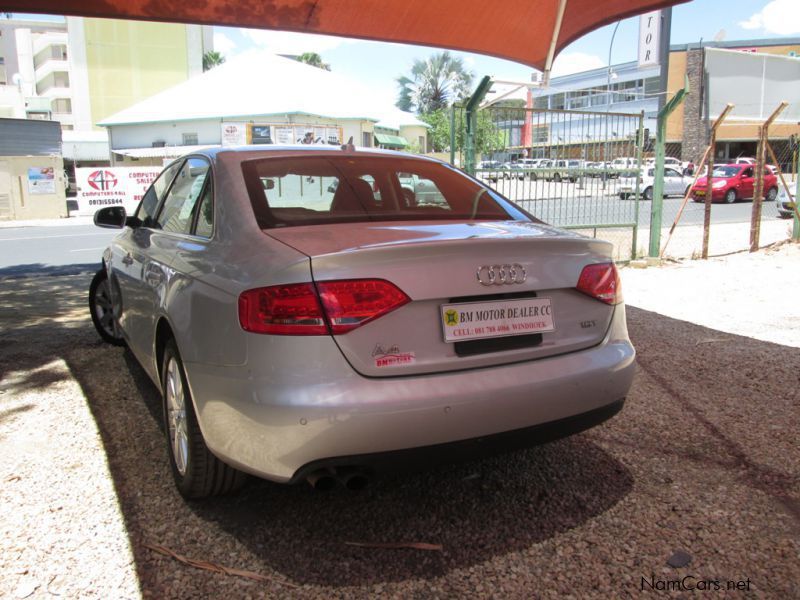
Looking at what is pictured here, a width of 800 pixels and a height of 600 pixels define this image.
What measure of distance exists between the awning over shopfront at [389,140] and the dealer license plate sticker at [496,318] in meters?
39.7

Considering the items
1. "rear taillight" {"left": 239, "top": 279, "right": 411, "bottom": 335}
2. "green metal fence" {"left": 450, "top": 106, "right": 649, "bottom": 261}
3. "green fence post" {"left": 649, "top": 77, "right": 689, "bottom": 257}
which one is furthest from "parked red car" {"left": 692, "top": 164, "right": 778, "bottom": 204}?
"rear taillight" {"left": 239, "top": 279, "right": 411, "bottom": 335}

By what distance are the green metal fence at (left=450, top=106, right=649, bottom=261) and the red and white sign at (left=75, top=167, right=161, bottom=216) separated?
59.8 feet

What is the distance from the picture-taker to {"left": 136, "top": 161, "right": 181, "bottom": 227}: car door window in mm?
3953

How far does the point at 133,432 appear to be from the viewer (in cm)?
370

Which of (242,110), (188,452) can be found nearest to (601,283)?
(188,452)

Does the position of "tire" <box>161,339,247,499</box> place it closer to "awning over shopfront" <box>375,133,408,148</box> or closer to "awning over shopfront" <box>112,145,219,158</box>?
"awning over shopfront" <box>112,145,219,158</box>

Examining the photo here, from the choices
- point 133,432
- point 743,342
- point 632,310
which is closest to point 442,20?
point 632,310

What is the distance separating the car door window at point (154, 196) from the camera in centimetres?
395

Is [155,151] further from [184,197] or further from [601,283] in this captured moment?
[601,283]

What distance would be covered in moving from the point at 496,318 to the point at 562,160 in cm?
683

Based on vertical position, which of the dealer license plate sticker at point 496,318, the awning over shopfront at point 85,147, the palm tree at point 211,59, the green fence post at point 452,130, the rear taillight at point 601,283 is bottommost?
the dealer license plate sticker at point 496,318

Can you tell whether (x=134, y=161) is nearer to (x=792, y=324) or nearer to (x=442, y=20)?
(x=442, y=20)

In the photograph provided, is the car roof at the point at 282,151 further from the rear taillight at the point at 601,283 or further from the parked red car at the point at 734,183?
the parked red car at the point at 734,183

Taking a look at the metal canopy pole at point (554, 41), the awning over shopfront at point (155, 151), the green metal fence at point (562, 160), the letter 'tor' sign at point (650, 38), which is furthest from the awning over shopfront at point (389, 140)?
the green metal fence at point (562, 160)
